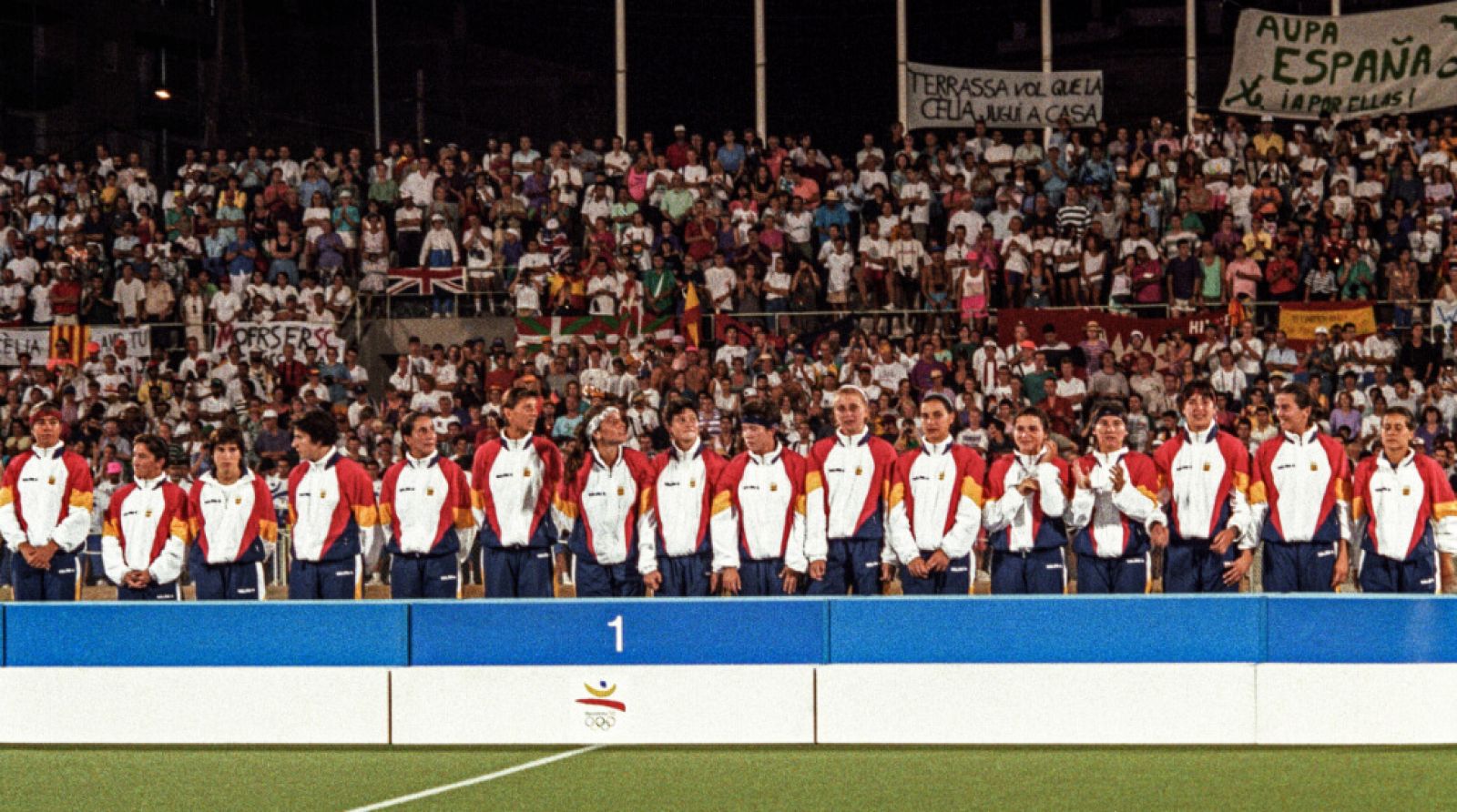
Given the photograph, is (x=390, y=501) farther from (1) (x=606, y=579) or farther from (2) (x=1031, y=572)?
(2) (x=1031, y=572)

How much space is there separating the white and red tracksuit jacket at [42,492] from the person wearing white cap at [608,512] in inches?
142

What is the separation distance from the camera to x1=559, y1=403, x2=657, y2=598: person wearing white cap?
41.6 feet

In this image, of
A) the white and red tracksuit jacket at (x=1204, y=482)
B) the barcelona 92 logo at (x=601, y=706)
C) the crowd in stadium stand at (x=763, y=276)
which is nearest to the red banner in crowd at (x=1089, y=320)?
the crowd in stadium stand at (x=763, y=276)

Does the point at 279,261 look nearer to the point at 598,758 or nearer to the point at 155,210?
the point at 155,210

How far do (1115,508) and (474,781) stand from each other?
481cm

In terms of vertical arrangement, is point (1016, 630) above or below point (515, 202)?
below

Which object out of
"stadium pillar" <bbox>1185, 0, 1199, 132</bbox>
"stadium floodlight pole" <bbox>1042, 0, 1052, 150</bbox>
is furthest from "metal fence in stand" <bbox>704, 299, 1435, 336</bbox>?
"stadium pillar" <bbox>1185, 0, 1199, 132</bbox>

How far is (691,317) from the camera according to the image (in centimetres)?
2330

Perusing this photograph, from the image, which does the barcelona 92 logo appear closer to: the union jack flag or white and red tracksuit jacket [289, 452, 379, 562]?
white and red tracksuit jacket [289, 452, 379, 562]

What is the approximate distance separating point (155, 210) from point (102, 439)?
635 centimetres

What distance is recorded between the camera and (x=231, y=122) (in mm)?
45906

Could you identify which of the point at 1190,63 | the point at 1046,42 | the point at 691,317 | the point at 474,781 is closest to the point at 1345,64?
Result: the point at 1190,63

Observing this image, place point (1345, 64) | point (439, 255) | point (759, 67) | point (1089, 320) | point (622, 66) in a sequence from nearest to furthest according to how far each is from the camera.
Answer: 1. point (1089, 320)
2. point (439, 255)
3. point (1345, 64)
4. point (759, 67)
5. point (622, 66)

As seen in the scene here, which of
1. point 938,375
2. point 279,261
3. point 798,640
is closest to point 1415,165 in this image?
point 938,375
